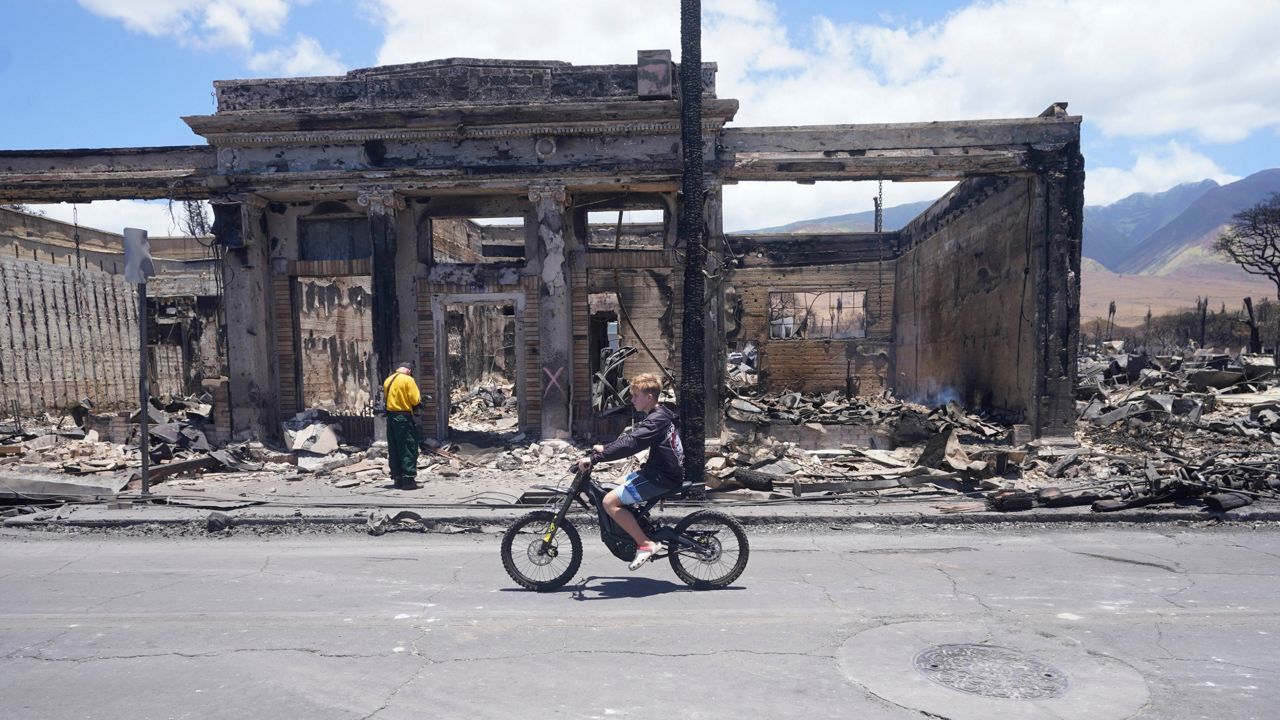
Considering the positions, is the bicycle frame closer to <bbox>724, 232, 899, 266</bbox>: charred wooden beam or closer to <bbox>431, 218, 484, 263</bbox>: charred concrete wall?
<bbox>431, 218, 484, 263</bbox>: charred concrete wall

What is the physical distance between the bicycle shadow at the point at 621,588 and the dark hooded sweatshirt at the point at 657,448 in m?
0.76

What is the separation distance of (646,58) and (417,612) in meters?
10.6

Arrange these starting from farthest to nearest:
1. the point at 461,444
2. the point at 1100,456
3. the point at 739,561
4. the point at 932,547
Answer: the point at 461,444
the point at 1100,456
the point at 932,547
the point at 739,561

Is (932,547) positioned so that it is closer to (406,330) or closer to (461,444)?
(461,444)

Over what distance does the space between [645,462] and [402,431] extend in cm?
629

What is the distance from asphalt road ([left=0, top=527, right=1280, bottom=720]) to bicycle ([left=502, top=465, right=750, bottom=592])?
0.16 meters

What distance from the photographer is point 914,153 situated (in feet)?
43.9

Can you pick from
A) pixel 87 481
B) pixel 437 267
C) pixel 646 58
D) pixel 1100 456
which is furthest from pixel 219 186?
pixel 1100 456

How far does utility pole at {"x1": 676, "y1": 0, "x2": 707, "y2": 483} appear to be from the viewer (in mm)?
9578

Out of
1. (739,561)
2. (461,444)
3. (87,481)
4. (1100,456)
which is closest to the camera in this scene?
(739,561)

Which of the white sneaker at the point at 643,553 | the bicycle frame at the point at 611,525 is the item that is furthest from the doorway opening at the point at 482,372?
the white sneaker at the point at 643,553

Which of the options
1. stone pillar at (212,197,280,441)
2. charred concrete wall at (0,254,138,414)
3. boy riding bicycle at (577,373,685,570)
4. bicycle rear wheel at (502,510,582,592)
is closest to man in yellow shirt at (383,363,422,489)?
stone pillar at (212,197,280,441)

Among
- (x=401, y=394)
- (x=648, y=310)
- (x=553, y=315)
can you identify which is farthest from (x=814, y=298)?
(x=401, y=394)

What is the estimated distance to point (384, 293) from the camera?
14.6 m
